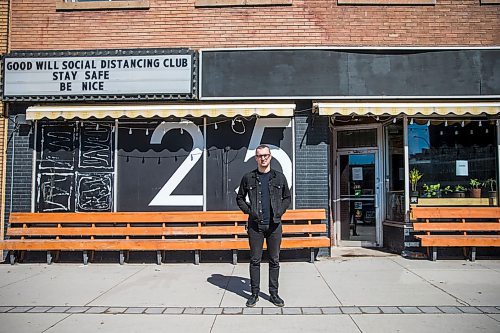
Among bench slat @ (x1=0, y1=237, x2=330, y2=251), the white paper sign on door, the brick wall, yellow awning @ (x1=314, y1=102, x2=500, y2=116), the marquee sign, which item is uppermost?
the brick wall

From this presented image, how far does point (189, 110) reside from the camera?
8328 mm

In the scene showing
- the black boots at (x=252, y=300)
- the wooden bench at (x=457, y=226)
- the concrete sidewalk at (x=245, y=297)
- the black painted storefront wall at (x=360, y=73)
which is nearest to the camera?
the concrete sidewalk at (x=245, y=297)

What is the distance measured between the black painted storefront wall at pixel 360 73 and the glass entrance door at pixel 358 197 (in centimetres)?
207

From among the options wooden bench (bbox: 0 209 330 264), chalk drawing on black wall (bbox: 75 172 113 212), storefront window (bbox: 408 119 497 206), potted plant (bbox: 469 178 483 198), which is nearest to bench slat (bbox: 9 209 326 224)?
wooden bench (bbox: 0 209 330 264)

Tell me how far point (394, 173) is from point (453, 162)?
1.18 meters

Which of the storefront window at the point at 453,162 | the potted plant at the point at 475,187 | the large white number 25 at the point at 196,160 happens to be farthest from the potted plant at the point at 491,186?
the large white number 25 at the point at 196,160

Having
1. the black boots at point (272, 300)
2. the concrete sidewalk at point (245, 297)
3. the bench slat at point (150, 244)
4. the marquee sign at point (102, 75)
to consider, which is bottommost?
the concrete sidewalk at point (245, 297)

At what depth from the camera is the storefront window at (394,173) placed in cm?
938

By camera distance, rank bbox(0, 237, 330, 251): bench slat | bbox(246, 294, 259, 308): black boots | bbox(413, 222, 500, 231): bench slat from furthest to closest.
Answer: bbox(413, 222, 500, 231): bench slat, bbox(0, 237, 330, 251): bench slat, bbox(246, 294, 259, 308): black boots

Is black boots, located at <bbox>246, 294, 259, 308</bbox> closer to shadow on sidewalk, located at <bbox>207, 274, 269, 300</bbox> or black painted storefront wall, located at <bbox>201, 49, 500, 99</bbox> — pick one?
shadow on sidewalk, located at <bbox>207, 274, 269, 300</bbox>

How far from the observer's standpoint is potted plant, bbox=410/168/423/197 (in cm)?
916

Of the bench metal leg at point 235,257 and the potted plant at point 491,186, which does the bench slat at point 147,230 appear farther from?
the potted plant at point 491,186

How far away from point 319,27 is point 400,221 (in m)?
4.26

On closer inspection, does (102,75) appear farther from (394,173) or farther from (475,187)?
(475,187)
